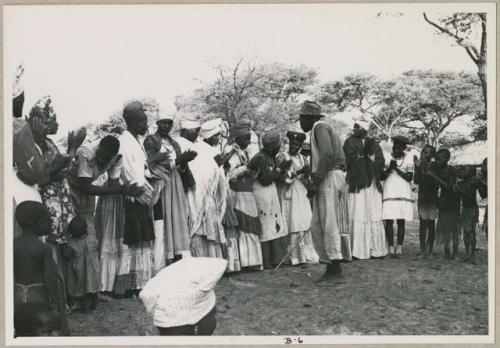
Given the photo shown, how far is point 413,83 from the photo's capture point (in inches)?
311

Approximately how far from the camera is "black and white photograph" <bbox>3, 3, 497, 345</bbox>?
24.5 feet

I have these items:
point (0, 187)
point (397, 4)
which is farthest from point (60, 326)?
point (397, 4)

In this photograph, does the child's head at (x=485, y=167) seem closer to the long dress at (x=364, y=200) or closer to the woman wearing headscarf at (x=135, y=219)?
the long dress at (x=364, y=200)

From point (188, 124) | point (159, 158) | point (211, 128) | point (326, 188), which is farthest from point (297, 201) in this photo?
point (159, 158)

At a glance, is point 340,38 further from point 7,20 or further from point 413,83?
point 7,20

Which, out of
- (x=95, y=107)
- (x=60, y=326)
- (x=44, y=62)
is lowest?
(x=60, y=326)

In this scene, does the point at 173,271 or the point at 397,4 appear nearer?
the point at 173,271

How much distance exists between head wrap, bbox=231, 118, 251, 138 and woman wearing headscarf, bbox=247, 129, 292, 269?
22 centimetres

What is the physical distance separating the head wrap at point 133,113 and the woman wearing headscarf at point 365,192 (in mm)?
2245

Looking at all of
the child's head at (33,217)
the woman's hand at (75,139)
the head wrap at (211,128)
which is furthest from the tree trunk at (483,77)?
the child's head at (33,217)

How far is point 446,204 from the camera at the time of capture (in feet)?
26.3

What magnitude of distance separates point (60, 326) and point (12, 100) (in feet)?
7.73

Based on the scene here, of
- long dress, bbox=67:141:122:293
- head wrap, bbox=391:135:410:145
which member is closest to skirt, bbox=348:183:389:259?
head wrap, bbox=391:135:410:145

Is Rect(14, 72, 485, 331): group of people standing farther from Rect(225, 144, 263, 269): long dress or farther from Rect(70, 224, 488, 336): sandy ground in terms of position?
Rect(70, 224, 488, 336): sandy ground
